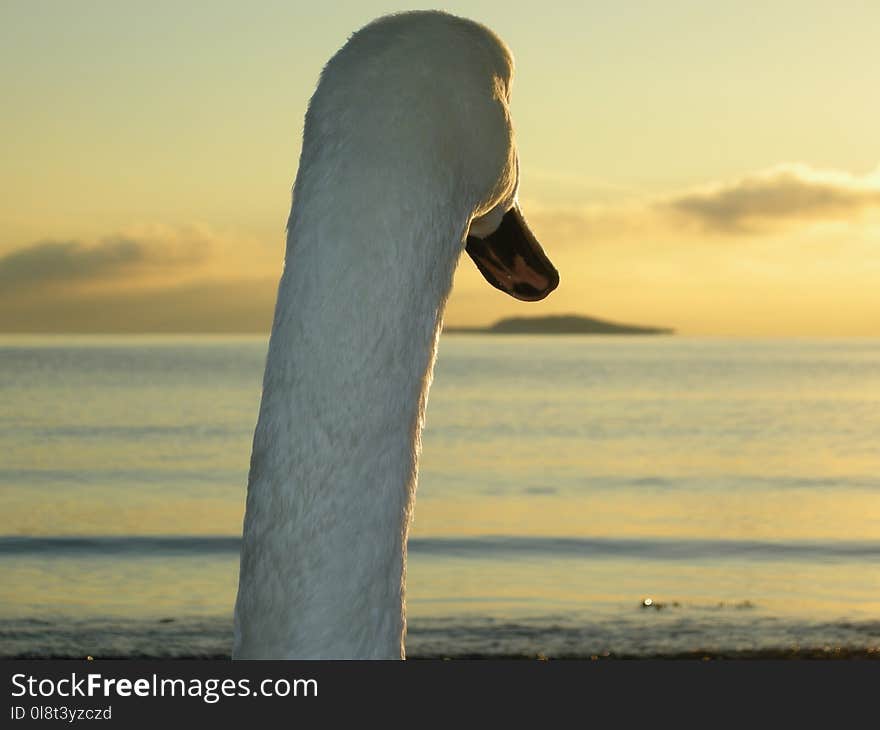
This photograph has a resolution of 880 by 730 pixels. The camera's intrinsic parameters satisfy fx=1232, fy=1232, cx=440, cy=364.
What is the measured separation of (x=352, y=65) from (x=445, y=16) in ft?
0.83

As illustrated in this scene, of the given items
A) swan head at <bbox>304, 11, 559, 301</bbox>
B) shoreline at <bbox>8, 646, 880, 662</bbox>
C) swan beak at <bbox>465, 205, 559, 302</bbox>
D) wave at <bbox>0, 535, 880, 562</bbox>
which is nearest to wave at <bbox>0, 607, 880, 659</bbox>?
shoreline at <bbox>8, 646, 880, 662</bbox>

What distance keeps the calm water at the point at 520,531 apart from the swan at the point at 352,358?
10.2 m

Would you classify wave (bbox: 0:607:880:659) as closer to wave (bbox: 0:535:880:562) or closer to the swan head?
wave (bbox: 0:535:880:562)

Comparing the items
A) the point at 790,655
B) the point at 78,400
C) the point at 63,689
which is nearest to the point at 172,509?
the point at 790,655

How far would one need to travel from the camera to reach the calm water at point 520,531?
13.3 metres

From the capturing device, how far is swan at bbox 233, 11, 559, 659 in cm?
206

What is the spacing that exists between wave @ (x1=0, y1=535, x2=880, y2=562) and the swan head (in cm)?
1614

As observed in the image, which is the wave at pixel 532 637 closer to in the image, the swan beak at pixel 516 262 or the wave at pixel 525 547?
the wave at pixel 525 547

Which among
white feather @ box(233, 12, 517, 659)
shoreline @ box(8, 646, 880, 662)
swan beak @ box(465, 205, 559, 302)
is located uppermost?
swan beak @ box(465, 205, 559, 302)

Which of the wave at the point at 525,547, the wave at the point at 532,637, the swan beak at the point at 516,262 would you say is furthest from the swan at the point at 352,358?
the wave at the point at 525,547

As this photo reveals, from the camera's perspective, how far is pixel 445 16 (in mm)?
2361

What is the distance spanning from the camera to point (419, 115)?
2.18 metres

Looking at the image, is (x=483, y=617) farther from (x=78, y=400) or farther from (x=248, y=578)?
(x=78, y=400)

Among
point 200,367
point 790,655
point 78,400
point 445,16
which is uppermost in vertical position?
point 200,367
